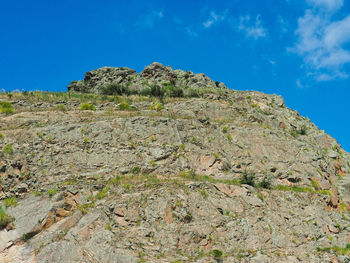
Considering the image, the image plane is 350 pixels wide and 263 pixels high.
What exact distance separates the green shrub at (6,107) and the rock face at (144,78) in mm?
13242

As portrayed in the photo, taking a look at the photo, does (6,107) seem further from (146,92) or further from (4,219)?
(4,219)

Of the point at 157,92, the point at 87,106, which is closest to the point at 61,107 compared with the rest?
the point at 87,106

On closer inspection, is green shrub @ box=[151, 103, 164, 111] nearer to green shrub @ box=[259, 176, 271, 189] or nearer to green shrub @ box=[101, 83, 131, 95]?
green shrub @ box=[101, 83, 131, 95]

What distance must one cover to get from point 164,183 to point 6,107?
51.3 feet

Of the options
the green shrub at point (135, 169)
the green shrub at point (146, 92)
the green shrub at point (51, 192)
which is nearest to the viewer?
the green shrub at point (51, 192)

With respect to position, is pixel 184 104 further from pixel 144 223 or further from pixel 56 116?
pixel 144 223

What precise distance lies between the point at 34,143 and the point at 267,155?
1667 cm

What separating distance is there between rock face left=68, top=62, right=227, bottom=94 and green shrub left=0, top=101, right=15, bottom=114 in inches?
521

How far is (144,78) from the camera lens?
4006 centimetres

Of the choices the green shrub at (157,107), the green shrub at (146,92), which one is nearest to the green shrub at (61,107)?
the green shrub at (157,107)

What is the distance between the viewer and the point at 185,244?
15.2 metres

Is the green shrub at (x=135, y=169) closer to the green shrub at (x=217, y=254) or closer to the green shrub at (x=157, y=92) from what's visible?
the green shrub at (x=217, y=254)

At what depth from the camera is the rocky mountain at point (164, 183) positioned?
14852 mm

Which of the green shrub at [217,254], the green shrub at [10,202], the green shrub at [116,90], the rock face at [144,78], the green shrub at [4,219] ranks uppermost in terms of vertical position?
the rock face at [144,78]
